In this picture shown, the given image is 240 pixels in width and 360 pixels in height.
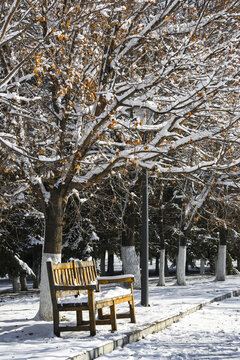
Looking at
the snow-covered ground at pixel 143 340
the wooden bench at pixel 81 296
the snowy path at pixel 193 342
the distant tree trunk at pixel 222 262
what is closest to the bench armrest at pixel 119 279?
the wooden bench at pixel 81 296

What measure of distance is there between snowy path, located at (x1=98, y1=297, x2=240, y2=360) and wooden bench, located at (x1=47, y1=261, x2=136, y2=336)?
0.74m

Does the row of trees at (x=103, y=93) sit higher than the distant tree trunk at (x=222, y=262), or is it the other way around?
the row of trees at (x=103, y=93)

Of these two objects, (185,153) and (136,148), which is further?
(185,153)

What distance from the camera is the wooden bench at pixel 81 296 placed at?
7.59 meters

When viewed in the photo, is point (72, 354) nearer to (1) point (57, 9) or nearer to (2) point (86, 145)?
(2) point (86, 145)

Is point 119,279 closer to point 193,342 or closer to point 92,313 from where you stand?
point 92,313

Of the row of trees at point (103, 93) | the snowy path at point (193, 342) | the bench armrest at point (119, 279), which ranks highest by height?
the row of trees at point (103, 93)

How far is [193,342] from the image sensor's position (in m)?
7.69

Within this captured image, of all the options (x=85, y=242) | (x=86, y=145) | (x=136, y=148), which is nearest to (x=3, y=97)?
(x=86, y=145)

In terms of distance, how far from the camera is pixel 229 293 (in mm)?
15523

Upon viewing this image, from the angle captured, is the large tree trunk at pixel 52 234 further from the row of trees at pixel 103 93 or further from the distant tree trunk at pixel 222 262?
the distant tree trunk at pixel 222 262

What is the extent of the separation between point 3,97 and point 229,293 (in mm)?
10854

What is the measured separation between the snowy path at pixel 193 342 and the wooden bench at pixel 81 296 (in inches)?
29.2

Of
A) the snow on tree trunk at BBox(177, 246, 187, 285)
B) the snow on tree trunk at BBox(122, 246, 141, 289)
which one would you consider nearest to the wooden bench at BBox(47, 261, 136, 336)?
the snow on tree trunk at BBox(122, 246, 141, 289)
